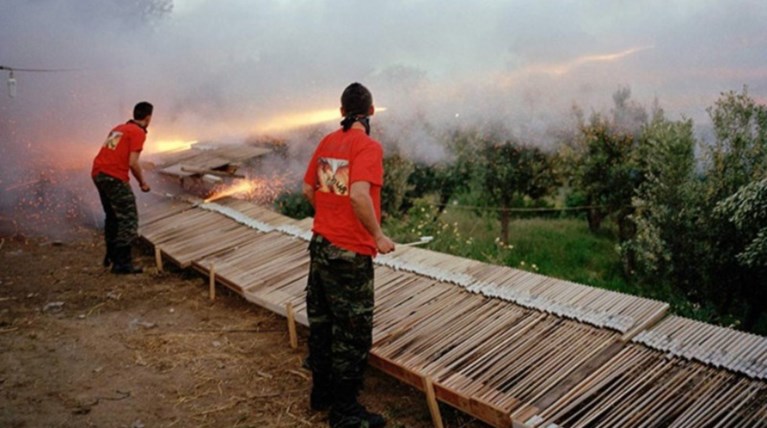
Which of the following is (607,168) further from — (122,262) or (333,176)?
(333,176)

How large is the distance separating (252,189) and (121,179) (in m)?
3.40

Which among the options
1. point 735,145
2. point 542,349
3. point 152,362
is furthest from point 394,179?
point 542,349

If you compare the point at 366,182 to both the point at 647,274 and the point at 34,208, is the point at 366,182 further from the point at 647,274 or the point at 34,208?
the point at 34,208

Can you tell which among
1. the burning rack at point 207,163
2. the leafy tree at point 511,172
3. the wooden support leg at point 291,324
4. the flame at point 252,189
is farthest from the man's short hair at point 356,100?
the leafy tree at point 511,172

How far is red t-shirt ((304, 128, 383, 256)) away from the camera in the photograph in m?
3.34

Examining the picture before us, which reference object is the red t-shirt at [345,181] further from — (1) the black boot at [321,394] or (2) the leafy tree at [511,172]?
(2) the leafy tree at [511,172]

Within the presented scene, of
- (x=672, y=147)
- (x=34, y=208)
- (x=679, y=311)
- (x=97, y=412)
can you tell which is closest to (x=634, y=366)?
(x=97, y=412)

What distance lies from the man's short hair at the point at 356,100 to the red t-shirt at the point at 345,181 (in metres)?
0.13

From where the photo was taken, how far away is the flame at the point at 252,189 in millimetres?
9135

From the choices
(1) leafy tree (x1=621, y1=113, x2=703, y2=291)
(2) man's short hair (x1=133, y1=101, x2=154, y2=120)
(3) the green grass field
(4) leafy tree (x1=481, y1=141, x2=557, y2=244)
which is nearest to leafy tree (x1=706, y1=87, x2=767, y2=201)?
(1) leafy tree (x1=621, y1=113, x2=703, y2=291)

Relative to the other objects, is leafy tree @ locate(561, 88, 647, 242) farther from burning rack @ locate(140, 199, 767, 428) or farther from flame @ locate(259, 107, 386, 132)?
burning rack @ locate(140, 199, 767, 428)

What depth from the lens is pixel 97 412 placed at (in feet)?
12.6

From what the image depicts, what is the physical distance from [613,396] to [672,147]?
24.7ft

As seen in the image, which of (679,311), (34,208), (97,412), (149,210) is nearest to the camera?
(97,412)
